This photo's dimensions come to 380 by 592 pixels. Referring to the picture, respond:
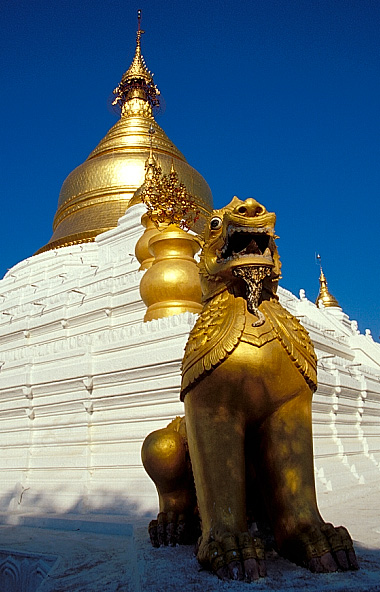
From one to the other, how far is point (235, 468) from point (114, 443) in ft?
13.8

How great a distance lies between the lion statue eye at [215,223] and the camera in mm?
3043

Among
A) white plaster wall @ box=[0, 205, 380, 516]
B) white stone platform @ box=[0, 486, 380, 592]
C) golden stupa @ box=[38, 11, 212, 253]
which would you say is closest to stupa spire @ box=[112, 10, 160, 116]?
golden stupa @ box=[38, 11, 212, 253]

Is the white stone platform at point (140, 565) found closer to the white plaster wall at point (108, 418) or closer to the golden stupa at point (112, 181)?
the white plaster wall at point (108, 418)

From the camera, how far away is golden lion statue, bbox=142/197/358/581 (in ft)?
8.32

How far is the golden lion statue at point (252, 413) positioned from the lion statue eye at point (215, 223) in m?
0.12

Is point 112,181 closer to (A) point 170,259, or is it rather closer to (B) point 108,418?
(A) point 170,259

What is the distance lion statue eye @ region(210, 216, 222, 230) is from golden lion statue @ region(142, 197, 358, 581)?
0.12 metres

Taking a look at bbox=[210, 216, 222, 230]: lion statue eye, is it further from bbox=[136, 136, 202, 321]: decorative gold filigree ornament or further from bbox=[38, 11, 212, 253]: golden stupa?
bbox=[38, 11, 212, 253]: golden stupa

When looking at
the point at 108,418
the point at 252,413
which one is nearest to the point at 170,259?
the point at 108,418

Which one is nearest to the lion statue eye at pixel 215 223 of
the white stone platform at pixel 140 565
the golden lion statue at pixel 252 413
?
the golden lion statue at pixel 252 413

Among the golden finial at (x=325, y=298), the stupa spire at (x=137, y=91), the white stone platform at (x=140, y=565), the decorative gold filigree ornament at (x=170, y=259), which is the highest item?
the stupa spire at (x=137, y=91)

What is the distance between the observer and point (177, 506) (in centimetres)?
324

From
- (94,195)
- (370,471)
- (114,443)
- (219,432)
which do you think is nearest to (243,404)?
(219,432)

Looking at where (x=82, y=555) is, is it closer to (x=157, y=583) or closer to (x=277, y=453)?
(x=157, y=583)
